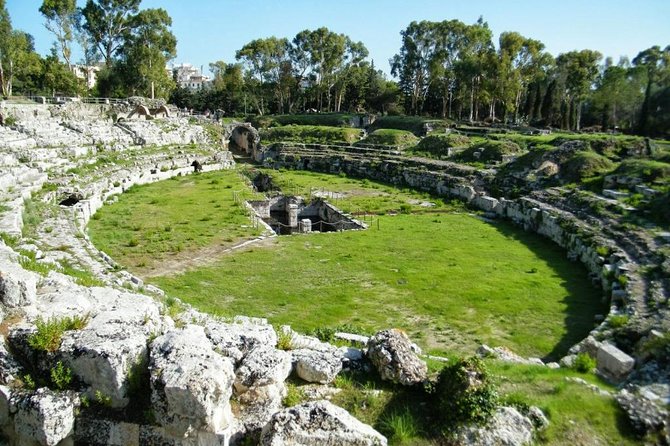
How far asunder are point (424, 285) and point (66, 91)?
50.6 metres

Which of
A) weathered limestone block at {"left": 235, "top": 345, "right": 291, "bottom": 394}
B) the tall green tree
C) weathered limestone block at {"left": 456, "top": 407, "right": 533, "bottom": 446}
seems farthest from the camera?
the tall green tree

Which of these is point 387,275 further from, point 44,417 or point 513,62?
point 513,62

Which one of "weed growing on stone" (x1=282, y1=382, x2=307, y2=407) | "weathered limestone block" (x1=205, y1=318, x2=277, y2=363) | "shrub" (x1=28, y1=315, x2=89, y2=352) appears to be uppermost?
"shrub" (x1=28, y1=315, x2=89, y2=352)

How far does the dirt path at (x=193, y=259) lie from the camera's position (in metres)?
15.9

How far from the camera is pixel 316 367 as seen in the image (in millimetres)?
6383

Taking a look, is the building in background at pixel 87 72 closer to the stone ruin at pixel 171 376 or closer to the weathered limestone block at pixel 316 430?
the stone ruin at pixel 171 376

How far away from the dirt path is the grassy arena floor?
0.39 feet

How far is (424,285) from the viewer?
15203 millimetres

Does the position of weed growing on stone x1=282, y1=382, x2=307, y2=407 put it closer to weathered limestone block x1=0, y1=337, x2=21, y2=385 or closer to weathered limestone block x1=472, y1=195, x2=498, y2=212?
weathered limestone block x1=0, y1=337, x2=21, y2=385

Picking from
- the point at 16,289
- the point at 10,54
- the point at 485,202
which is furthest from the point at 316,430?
the point at 10,54

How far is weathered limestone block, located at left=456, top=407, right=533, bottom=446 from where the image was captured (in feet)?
18.1

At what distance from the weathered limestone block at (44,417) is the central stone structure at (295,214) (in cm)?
1924

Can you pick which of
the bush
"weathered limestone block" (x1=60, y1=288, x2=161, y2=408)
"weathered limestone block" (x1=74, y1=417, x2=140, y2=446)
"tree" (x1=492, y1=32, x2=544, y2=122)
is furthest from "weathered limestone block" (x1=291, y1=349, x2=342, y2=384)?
"tree" (x1=492, y1=32, x2=544, y2=122)

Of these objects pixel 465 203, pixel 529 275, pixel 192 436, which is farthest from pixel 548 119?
pixel 192 436
